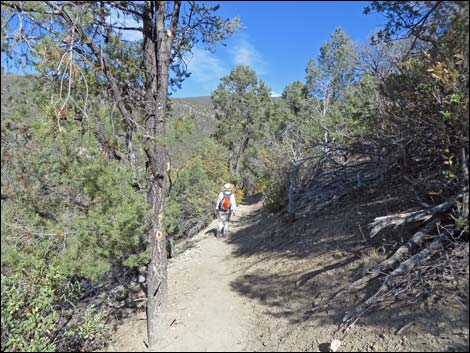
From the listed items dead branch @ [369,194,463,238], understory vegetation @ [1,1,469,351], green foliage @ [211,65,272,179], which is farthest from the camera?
green foliage @ [211,65,272,179]

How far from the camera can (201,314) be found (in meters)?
5.02

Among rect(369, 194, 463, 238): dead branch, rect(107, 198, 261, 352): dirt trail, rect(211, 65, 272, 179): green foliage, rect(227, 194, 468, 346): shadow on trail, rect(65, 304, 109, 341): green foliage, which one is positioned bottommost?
Result: rect(107, 198, 261, 352): dirt trail

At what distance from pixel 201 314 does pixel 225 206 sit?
447 centimetres

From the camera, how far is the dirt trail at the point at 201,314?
4.21 meters

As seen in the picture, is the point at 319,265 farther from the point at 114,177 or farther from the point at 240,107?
the point at 240,107

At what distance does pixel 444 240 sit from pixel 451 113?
55.8 inches

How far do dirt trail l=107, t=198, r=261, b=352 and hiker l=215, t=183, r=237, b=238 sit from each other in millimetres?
1991

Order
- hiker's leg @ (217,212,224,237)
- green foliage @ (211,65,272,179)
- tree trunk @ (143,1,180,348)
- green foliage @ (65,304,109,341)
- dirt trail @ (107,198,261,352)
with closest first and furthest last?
1. green foliage @ (65,304,109,341)
2. dirt trail @ (107,198,261,352)
3. tree trunk @ (143,1,180,348)
4. hiker's leg @ (217,212,224,237)
5. green foliage @ (211,65,272,179)

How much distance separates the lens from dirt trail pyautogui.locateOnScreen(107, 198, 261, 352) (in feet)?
13.8

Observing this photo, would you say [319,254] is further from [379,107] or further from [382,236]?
[379,107]

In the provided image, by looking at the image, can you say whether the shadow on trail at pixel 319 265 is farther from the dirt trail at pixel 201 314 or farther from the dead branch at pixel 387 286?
the dirt trail at pixel 201 314

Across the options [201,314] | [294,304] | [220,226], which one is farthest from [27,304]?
[220,226]

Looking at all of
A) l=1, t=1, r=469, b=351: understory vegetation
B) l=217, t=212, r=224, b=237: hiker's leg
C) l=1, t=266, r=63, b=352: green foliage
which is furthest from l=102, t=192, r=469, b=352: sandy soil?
l=217, t=212, r=224, b=237: hiker's leg

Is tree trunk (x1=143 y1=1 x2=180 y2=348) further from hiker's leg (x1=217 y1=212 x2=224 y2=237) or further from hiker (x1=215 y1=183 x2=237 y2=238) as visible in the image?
hiker's leg (x1=217 y1=212 x2=224 y2=237)
